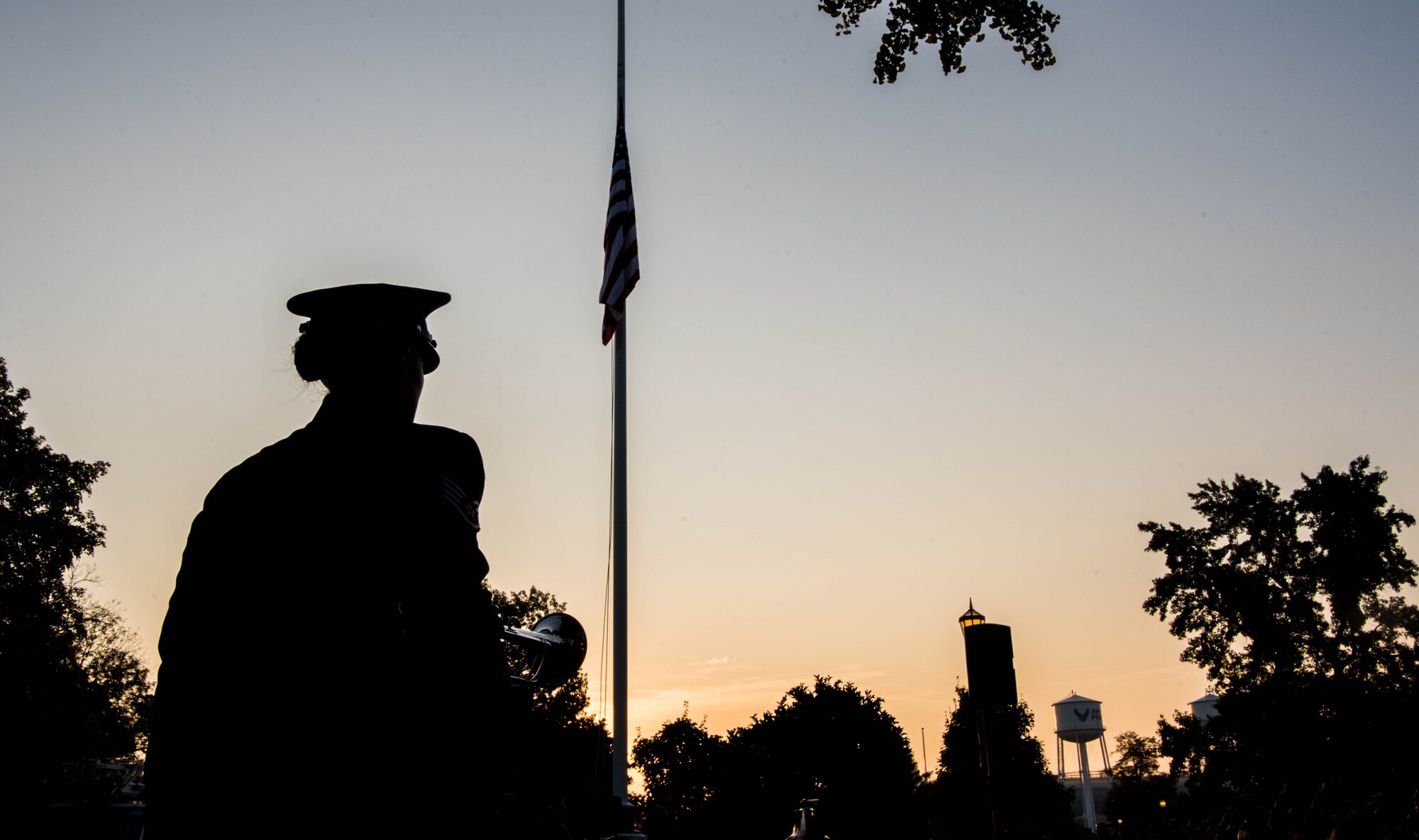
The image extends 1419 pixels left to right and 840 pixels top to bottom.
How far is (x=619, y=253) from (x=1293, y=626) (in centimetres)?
3794

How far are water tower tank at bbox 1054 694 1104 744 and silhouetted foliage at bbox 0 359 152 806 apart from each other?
10117 cm

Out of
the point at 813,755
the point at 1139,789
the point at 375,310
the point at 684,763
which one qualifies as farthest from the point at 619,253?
the point at 1139,789

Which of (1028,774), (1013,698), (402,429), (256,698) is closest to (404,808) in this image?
(256,698)

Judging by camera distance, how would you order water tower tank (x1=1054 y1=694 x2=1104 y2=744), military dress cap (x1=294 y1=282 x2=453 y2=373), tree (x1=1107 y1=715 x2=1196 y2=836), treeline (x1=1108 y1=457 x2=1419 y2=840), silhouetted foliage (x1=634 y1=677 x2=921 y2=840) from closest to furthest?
1. military dress cap (x1=294 y1=282 x2=453 y2=373)
2. tree (x1=1107 y1=715 x2=1196 y2=836)
3. treeline (x1=1108 y1=457 x2=1419 y2=840)
4. silhouetted foliage (x1=634 y1=677 x2=921 y2=840)
5. water tower tank (x1=1054 y1=694 x2=1104 y2=744)

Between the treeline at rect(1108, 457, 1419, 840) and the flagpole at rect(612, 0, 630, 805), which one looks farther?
the treeline at rect(1108, 457, 1419, 840)

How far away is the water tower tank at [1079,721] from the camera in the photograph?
343 ft

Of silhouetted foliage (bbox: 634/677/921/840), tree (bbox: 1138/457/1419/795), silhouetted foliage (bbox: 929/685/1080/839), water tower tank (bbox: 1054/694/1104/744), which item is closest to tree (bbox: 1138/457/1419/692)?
tree (bbox: 1138/457/1419/795)

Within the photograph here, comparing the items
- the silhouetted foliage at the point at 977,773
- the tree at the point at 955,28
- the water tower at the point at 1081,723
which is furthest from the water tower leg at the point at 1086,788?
the tree at the point at 955,28

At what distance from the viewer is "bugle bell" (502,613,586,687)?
7.42 ft

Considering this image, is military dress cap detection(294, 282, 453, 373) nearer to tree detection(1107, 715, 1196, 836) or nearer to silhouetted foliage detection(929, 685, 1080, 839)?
tree detection(1107, 715, 1196, 836)

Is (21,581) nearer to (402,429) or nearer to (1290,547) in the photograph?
(402,429)

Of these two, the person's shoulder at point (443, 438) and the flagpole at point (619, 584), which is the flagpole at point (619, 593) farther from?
the person's shoulder at point (443, 438)

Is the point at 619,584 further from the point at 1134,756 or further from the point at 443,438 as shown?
the point at 1134,756

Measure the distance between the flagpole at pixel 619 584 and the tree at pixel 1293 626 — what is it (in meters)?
33.7
